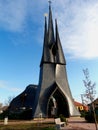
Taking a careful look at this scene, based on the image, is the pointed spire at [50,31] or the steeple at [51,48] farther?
the pointed spire at [50,31]

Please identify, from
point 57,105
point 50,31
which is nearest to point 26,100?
point 57,105

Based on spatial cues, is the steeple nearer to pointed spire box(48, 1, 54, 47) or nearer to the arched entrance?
pointed spire box(48, 1, 54, 47)

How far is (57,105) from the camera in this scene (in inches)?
1369

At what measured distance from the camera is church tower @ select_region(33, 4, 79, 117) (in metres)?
33.7

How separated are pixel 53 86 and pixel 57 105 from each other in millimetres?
3502

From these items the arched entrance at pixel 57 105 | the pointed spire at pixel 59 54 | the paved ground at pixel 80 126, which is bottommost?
the paved ground at pixel 80 126

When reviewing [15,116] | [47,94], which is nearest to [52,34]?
[47,94]

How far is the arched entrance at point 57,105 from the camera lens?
33.9 m

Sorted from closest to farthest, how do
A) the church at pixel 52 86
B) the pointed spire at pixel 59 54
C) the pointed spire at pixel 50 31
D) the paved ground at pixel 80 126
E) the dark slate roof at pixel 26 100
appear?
the paved ground at pixel 80 126, the church at pixel 52 86, the pointed spire at pixel 59 54, the pointed spire at pixel 50 31, the dark slate roof at pixel 26 100

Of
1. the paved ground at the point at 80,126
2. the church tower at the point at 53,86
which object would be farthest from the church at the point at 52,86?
the paved ground at the point at 80,126

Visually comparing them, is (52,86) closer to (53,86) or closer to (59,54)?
(53,86)

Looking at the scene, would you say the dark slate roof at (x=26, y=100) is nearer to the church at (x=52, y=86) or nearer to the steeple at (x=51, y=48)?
the church at (x=52, y=86)

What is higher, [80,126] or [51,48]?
[51,48]

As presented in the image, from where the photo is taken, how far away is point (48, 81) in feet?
116
